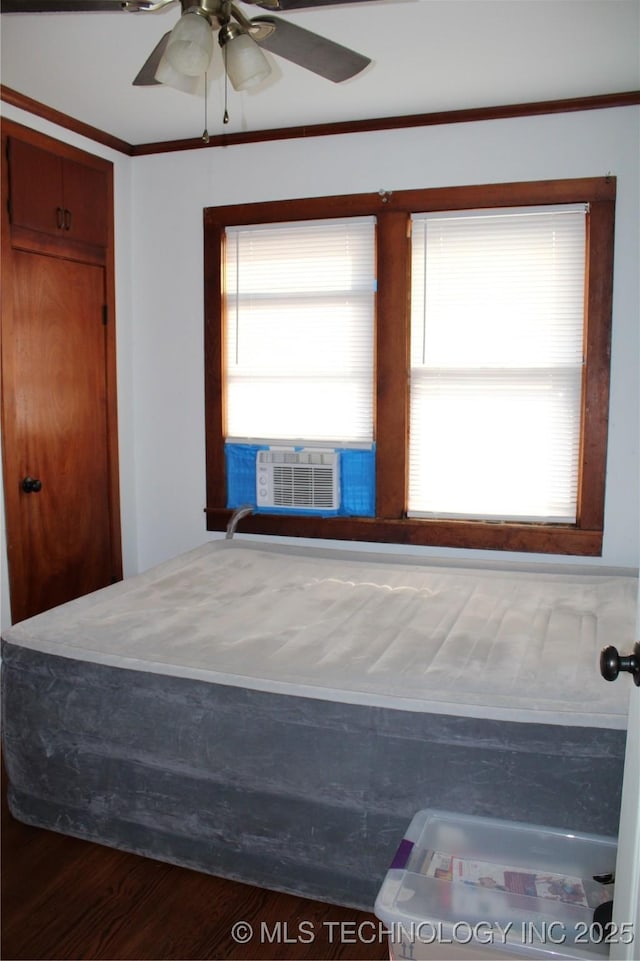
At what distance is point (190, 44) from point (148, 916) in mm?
2209

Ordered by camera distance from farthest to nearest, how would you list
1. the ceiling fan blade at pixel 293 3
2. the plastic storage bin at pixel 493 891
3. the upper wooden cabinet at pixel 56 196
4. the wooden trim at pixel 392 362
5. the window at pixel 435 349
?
the wooden trim at pixel 392 362, the window at pixel 435 349, the upper wooden cabinet at pixel 56 196, the ceiling fan blade at pixel 293 3, the plastic storage bin at pixel 493 891

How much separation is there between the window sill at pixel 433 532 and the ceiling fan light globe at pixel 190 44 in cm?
231

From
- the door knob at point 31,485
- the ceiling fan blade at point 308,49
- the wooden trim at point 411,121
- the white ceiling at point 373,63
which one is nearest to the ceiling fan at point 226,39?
the ceiling fan blade at point 308,49

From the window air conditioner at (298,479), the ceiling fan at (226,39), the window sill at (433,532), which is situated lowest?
the window sill at (433,532)

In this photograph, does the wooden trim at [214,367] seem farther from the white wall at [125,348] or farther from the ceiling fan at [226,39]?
the ceiling fan at [226,39]

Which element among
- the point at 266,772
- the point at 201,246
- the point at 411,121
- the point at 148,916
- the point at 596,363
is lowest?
the point at 148,916

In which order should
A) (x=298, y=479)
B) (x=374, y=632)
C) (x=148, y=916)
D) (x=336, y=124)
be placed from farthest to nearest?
(x=298, y=479) < (x=336, y=124) < (x=374, y=632) < (x=148, y=916)

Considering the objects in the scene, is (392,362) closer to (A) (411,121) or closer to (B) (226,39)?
(A) (411,121)

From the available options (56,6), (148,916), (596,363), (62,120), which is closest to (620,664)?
(148,916)

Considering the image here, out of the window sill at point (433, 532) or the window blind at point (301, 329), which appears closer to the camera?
the window sill at point (433, 532)

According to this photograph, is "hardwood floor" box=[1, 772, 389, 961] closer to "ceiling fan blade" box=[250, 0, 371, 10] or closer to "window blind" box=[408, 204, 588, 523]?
"window blind" box=[408, 204, 588, 523]

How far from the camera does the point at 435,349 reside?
3.69m

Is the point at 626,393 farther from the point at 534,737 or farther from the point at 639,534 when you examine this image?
the point at 534,737

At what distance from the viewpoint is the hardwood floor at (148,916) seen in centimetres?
191
